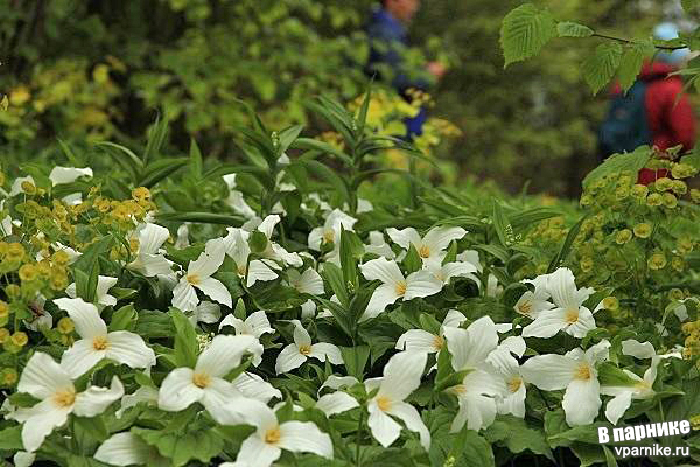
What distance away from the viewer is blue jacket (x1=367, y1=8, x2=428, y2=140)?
6.00 m

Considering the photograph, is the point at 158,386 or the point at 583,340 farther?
the point at 583,340

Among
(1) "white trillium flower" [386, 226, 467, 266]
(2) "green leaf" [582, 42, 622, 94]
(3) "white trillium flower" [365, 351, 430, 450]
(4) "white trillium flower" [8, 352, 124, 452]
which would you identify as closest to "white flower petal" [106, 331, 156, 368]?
(4) "white trillium flower" [8, 352, 124, 452]

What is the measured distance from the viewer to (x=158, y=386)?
5.12ft

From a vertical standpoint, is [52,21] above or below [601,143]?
above

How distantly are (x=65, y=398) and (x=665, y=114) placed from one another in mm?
4350

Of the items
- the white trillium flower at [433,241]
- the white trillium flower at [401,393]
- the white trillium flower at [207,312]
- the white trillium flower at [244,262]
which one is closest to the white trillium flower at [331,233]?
the white trillium flower at [433,241]

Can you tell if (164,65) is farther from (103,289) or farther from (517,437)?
(517,437)

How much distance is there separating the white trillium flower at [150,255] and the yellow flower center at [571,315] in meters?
0.74

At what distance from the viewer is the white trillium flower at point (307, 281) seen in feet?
6.66

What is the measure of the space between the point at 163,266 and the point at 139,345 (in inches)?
12.8

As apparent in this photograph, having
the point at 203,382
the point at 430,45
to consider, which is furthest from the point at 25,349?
the point at 430,45

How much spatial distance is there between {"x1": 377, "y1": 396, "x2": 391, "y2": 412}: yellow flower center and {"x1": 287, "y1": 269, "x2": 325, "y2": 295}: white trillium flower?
50 centimetres

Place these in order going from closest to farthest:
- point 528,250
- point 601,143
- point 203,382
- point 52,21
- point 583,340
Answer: point 203,382, point 583,340, point 528,250, point 52,21, point 601,143

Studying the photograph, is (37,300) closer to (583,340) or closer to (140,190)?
(140,190)
